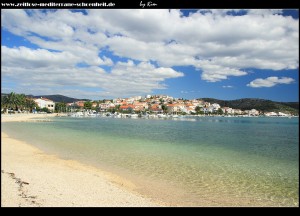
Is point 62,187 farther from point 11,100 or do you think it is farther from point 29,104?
point 29,104

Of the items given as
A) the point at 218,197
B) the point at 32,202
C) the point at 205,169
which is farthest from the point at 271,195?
the point at 32,202

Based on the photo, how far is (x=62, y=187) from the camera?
8711mm

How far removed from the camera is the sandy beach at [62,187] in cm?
717

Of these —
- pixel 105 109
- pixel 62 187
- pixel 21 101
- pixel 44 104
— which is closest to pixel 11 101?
pixel 21 101

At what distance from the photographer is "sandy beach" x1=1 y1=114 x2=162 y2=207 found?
717 centimetres

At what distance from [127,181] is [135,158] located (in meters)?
5.42

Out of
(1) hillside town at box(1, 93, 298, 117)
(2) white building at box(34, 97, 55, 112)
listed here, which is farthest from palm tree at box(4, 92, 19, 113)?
(2) white building at box(34, 97, 55, 112)

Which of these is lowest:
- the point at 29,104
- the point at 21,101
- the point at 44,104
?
the point at 29,104

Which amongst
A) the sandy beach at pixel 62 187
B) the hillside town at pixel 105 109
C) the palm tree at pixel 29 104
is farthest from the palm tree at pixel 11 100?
the sandy beach at pixel 62 187

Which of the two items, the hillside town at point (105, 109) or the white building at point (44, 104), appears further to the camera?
the white building at point (44, 104)

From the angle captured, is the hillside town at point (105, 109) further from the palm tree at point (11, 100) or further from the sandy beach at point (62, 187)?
the sandy beach at point (62, 187)

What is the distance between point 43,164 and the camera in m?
12.8

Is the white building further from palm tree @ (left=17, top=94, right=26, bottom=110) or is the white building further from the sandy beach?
the sandy beach

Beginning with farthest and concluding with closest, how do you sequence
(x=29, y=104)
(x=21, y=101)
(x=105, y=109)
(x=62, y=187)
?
1. (x=105, y=109)
2. (x=29, y=104)
3. (x=21, y=101)
4. (x=62, y=187)
